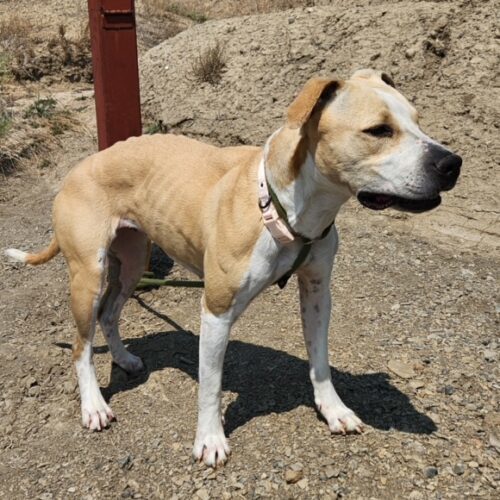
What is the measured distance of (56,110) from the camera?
8945 millimetres

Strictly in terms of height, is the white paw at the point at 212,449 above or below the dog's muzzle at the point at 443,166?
below

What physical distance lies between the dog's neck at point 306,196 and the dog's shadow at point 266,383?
129 cm

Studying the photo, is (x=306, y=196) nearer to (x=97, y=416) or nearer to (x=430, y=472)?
(x=430, y=472)

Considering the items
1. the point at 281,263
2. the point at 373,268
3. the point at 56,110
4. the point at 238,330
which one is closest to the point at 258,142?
the point at 373,268

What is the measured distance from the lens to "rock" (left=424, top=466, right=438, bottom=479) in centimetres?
312

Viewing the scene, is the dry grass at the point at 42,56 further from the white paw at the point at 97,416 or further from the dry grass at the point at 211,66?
the white paw at the point at 97,416

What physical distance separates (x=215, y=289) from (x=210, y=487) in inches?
40.5

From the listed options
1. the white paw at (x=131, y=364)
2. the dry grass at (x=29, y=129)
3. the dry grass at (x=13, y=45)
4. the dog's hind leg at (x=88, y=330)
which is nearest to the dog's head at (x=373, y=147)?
the dog's hind leg at (x=88, y=330)

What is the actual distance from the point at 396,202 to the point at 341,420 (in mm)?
1418

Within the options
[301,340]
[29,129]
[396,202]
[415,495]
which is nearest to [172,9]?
[29,129]

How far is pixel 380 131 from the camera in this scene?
103 inches

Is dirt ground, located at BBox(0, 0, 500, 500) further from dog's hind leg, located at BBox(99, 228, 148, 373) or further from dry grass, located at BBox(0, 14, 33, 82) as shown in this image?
dry grass, located at BBox(0, 14, 33, 82)

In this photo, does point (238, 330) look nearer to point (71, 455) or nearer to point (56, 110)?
point (71, 455)

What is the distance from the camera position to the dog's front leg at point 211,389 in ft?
10.3
